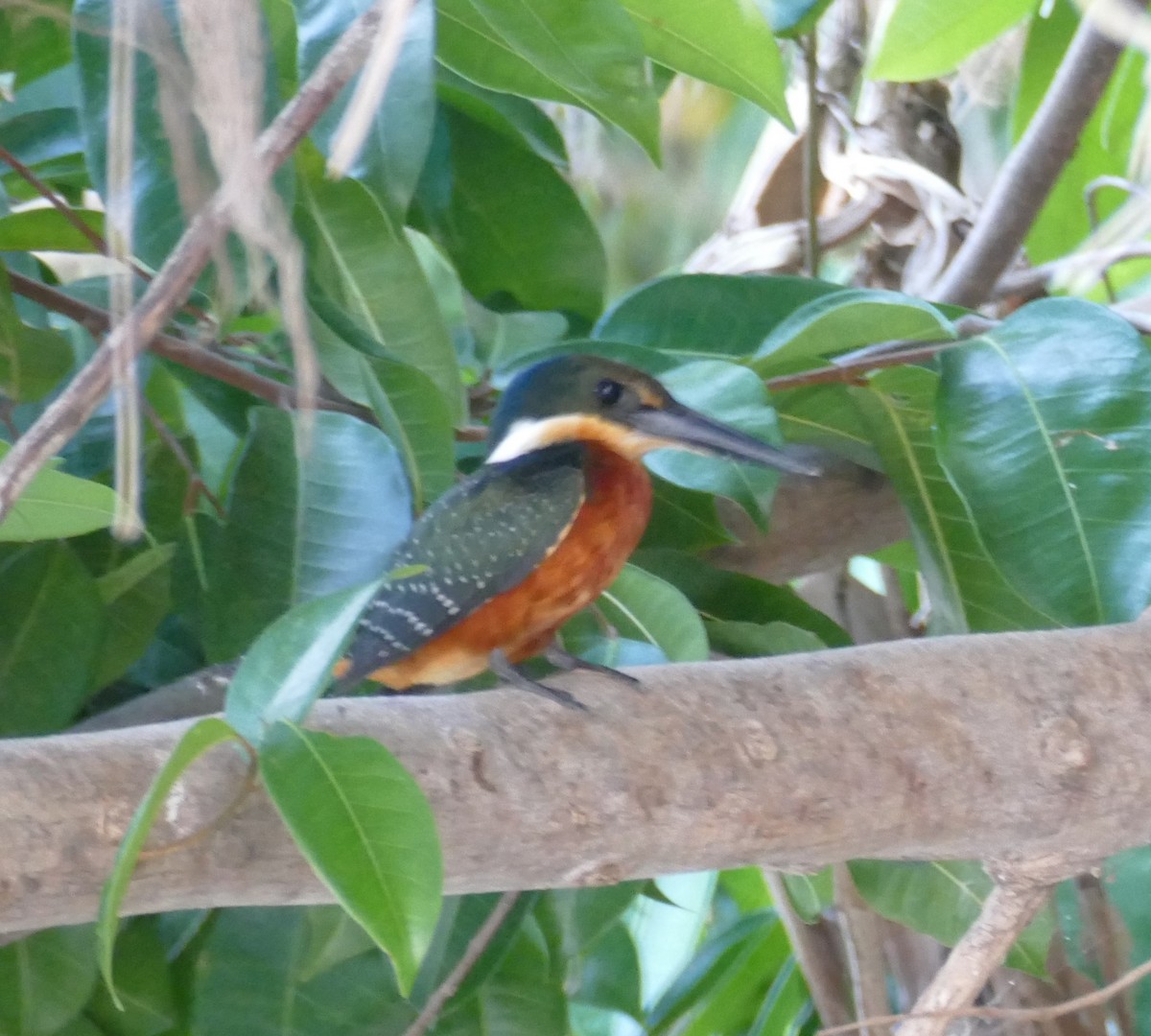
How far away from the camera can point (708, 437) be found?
1072 mm

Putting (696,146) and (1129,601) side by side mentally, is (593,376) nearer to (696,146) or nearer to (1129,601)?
(696,146)

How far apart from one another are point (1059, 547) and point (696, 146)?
1.86 ft

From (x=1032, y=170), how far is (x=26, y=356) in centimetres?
97

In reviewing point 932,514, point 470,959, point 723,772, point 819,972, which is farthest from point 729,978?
point 723,772

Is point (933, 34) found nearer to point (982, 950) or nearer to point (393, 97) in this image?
point (393, 97)

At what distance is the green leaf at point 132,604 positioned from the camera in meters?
1.05

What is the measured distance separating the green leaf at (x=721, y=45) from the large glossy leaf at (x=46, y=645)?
1.99 ft

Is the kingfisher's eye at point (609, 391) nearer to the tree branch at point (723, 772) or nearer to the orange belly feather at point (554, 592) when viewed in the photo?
the orange belly feather at point (554, 592)

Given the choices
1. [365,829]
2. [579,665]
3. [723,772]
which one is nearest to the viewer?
[365,829]

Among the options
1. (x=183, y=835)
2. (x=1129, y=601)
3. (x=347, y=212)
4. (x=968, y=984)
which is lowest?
(x=968, y=984)

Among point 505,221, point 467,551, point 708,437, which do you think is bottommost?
point 467,551

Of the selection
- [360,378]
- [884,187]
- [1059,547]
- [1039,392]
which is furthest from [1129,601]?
[884,187]

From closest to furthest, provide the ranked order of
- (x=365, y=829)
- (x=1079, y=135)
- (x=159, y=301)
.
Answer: (x=159, y=301) → (x=365, y=829) → (x=1079, y=135)

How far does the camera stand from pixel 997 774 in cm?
82
